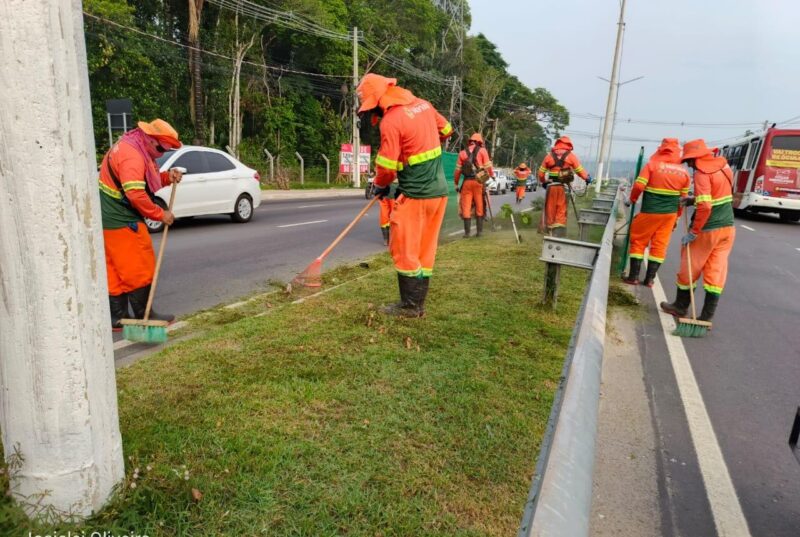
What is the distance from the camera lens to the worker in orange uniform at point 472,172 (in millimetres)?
9352

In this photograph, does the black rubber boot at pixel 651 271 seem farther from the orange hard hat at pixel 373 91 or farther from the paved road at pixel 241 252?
the orange hard hat at pixel 373 91

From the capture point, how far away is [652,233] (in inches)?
252

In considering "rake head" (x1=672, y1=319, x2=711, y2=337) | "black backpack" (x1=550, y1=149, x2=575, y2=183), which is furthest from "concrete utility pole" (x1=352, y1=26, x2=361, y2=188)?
"rake head" (x1=672, y1=319, x2=711, y2=337)

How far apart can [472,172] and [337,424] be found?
7346 mm

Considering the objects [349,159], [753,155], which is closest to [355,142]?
[349,159]

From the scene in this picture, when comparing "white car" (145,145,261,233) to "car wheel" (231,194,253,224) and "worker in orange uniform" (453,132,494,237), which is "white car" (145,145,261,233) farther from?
"worker in orange uniform" (453,132,494,237)

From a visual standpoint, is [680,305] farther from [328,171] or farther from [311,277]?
[328,171]

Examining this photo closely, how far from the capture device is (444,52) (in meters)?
43.4

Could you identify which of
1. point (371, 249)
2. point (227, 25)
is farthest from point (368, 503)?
point (227, 25)

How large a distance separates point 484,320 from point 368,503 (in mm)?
2649

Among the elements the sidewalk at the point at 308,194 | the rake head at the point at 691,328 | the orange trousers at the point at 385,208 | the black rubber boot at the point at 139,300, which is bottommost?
the sidewalk at the point at 308,194

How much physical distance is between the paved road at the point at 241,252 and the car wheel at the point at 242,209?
0.17 meters

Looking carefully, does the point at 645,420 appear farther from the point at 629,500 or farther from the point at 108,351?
the point at 108,351

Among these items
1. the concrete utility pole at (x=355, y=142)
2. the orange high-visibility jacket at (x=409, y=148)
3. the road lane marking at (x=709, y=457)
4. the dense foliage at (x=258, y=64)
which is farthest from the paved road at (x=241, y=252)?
the concrete utility pole at (x=355, y=142)
